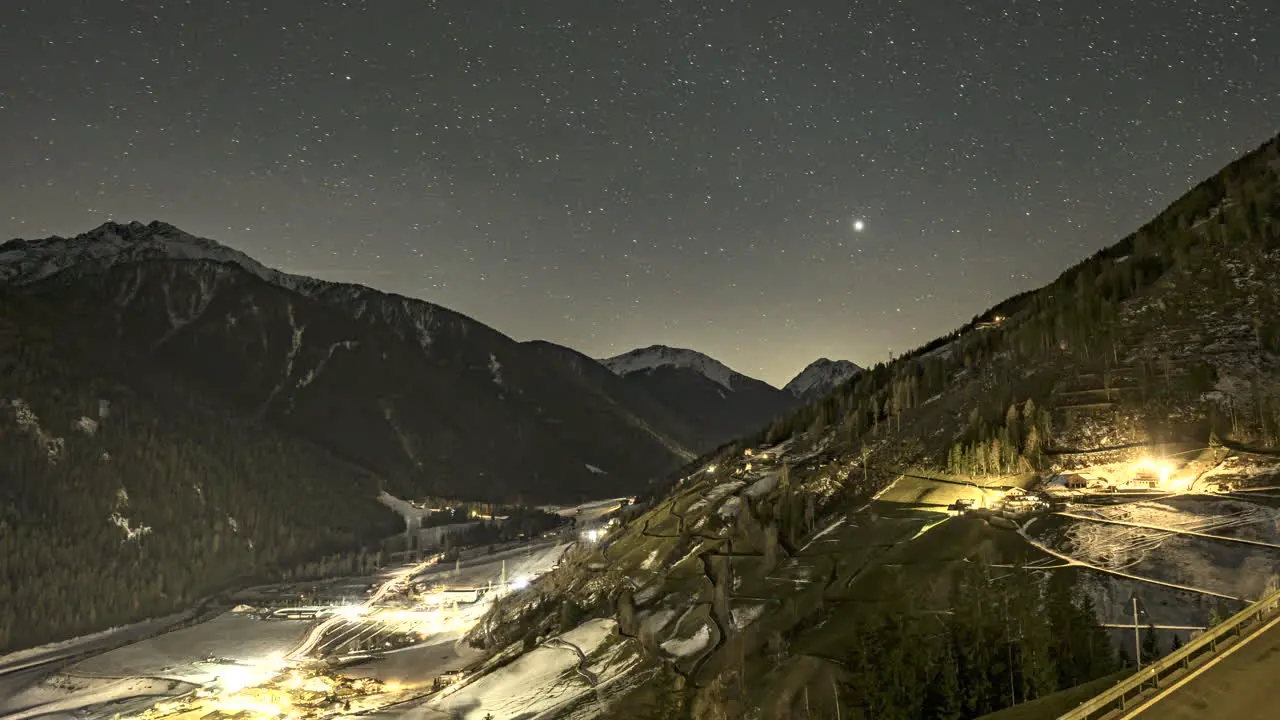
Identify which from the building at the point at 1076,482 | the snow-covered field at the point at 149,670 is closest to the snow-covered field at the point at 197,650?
the snow-covered field at the point at 149,670

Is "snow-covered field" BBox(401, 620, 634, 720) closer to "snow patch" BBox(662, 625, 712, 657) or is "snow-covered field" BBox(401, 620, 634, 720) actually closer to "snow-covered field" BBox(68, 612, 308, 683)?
"snow patch" BBox(662, 625, 712, 657)

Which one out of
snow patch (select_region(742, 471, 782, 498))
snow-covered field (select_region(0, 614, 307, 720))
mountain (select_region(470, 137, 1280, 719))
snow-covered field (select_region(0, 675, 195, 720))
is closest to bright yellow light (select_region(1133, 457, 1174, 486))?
mountain (select_region(470, 137, 1280, 719))

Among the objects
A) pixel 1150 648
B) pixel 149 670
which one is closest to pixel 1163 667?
pixel 1150 648

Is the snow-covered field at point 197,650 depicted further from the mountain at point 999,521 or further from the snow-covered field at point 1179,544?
the snow-covered field at point 1179,544

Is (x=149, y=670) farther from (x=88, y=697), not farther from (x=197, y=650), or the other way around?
(x=197, y=650)

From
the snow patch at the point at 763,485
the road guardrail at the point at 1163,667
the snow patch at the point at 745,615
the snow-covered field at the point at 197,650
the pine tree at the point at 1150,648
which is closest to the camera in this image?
the road guardrail at the point at 1163,667

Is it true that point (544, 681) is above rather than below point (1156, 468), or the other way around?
below
